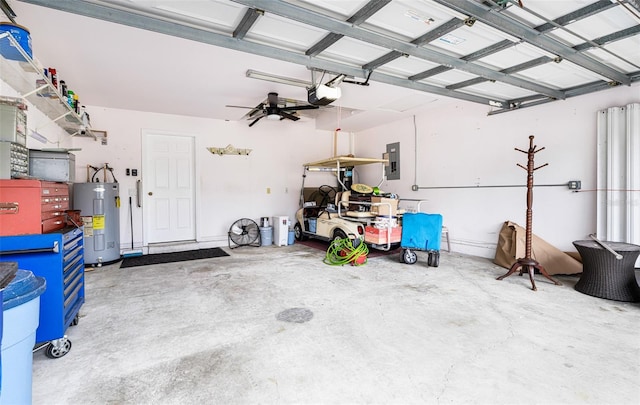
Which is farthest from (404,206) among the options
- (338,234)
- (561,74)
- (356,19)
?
(356,19)

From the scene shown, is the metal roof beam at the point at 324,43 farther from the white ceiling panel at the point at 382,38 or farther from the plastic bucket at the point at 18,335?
the plastic bucket at the point at 18,335

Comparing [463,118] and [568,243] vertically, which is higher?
[463,118]

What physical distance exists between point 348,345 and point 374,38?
264cm

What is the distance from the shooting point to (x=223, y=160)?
6.63 metres

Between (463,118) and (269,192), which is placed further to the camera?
(269,192)

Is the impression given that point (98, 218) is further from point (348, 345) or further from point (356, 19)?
point (356, 19)

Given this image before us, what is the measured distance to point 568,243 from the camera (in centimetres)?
429

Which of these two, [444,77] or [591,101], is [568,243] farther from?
[444,77]

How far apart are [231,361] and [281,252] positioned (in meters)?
3.78

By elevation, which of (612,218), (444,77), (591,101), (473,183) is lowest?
(612,218)

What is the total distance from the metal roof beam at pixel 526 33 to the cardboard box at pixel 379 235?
2.97 meters

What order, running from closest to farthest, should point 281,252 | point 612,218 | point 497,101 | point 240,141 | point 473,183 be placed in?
point 612,218, point 497,101, point 473,183, point 281,252, point 240,141

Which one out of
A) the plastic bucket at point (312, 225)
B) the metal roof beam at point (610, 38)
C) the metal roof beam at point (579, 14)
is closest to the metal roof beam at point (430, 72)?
the metal roof beam at point (579, 14)

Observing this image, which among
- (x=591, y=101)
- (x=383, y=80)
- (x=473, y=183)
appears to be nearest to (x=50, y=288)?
(x=383, y=80)
